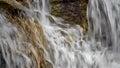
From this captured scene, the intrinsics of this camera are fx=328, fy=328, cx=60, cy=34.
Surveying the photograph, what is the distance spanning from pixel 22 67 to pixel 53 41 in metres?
0.98

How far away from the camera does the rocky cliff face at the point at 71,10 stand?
5477 mm

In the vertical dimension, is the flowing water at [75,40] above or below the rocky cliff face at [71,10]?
below

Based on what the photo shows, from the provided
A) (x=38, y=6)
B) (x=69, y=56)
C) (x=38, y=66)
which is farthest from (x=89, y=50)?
(x=38, y=66)

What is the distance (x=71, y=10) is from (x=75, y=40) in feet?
1.80

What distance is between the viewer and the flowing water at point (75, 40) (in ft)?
13.2

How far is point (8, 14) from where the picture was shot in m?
4.30

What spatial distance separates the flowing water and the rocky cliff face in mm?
88

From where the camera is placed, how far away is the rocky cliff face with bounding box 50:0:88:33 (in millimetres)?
5477

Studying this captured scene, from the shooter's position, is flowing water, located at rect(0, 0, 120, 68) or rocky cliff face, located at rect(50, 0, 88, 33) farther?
rocky cliff face, located at rect(50, 0, 88, 33)

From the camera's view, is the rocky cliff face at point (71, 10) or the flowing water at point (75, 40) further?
the rocky cliff face at point (71, 10)

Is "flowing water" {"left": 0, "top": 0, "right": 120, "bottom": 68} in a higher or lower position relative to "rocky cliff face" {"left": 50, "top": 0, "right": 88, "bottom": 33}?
lower

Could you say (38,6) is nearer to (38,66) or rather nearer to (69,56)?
(69,56)

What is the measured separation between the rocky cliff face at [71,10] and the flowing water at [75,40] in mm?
88

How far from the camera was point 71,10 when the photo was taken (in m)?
5.52
